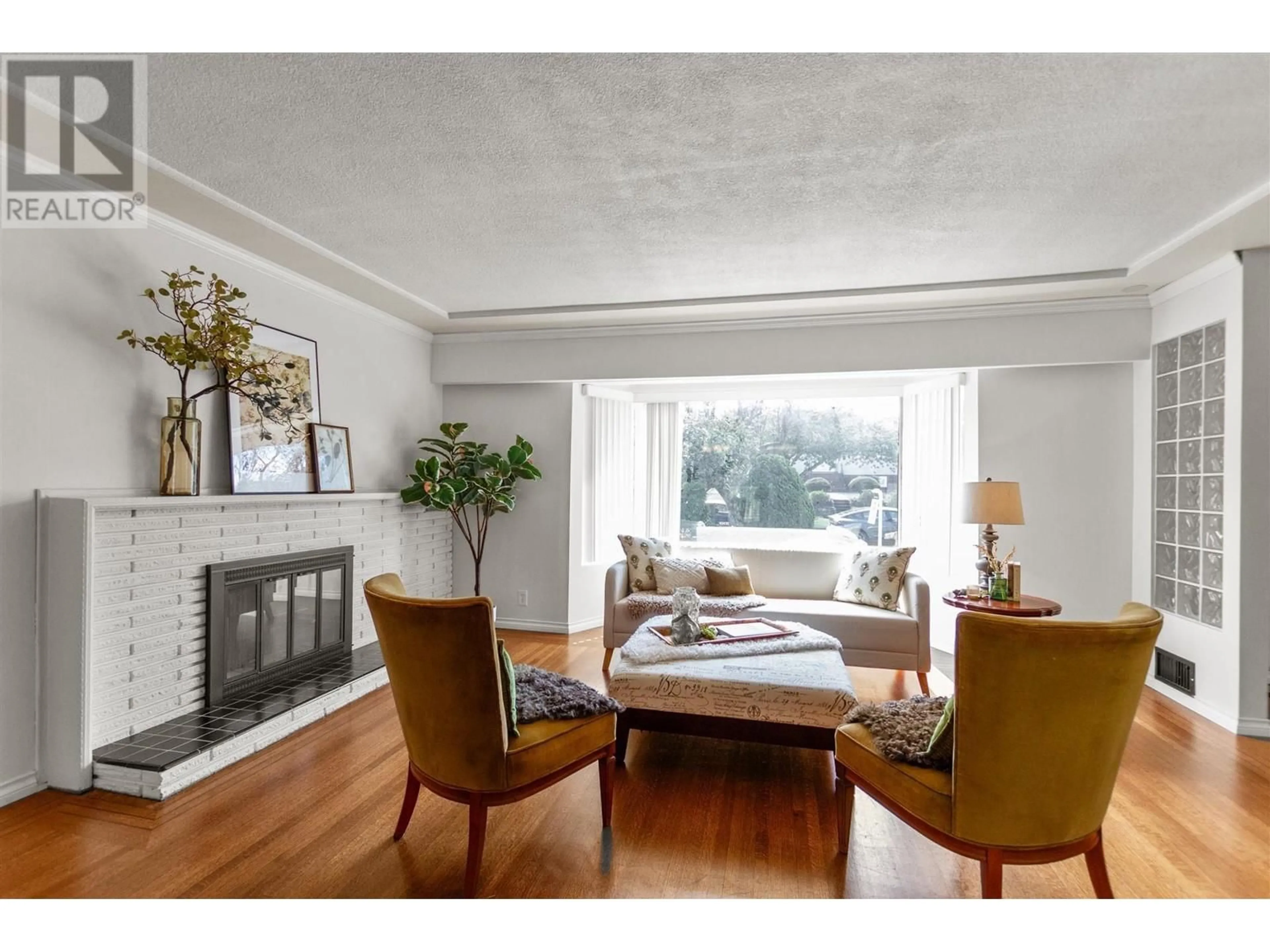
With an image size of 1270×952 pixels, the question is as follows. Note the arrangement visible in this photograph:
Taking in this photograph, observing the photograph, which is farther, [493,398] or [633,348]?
[493,398]

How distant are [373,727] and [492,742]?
1.67 m

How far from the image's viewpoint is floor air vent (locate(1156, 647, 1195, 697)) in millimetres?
3576

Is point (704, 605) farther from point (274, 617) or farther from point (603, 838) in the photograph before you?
point (274, 617)

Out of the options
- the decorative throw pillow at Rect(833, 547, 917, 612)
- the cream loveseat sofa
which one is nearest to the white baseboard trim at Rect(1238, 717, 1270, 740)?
the cream loveseat sofa

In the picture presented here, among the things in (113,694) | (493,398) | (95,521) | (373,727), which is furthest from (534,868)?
(493,398)

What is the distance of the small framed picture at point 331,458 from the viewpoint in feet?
12.9

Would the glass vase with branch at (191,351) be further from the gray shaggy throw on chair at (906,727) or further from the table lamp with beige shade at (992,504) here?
the table lamp with beige shade at (992,504)

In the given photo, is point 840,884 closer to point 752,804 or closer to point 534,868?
point 752,804

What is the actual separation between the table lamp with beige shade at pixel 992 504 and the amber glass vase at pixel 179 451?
403cm

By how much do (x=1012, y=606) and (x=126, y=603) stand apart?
422 cm

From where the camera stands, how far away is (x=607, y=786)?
2209 millimetres

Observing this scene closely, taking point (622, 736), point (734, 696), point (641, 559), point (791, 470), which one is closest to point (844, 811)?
point (734, 696)

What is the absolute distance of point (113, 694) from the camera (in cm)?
263

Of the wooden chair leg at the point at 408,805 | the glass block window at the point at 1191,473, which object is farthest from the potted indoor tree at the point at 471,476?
the glass block window at the point at 1191,473
